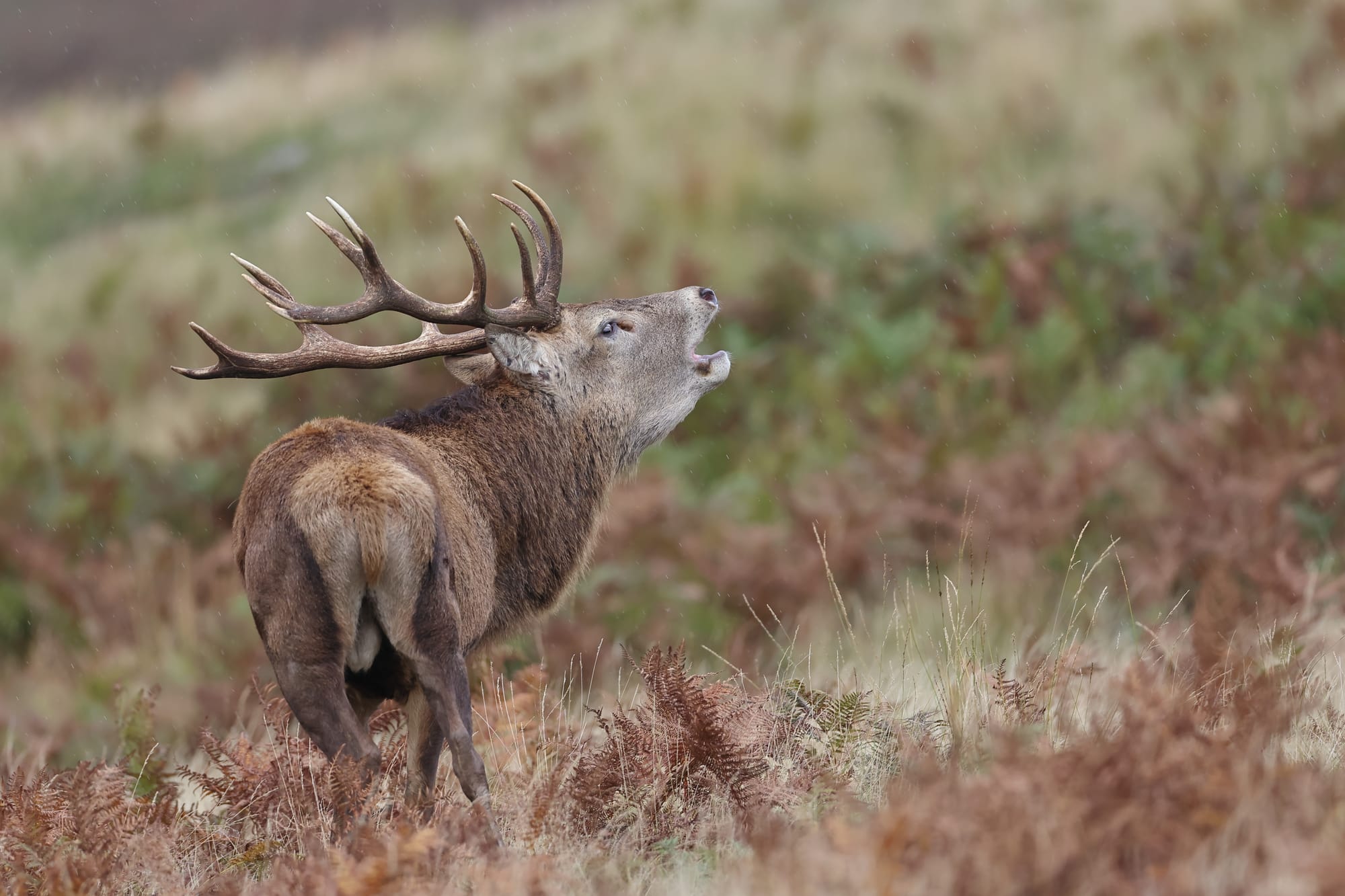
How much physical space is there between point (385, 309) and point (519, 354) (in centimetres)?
51

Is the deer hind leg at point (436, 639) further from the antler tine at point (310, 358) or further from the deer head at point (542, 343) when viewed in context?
the deer head at point (542, 343)

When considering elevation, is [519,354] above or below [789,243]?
above

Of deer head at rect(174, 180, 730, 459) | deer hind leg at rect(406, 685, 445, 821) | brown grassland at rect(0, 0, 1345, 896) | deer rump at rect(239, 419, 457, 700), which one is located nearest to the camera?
brown grassland at rect(0, 0, 1345, 896)

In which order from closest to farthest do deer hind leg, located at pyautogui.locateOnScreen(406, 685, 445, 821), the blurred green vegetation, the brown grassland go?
the brown grassland, deer hind leg, located at pyautogui.locateOnScreen(406, 685, 445, 821), the blurred green vegetation

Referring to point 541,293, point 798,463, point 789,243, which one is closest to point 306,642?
point 541,293

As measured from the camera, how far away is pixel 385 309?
5.35 metres

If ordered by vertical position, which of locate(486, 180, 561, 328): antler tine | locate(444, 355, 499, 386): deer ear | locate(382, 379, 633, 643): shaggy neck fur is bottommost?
locate(382, 379, 633, 643): shaggy neck fur

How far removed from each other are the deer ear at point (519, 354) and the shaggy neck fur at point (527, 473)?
0.23 feet

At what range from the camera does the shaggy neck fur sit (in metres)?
5.17

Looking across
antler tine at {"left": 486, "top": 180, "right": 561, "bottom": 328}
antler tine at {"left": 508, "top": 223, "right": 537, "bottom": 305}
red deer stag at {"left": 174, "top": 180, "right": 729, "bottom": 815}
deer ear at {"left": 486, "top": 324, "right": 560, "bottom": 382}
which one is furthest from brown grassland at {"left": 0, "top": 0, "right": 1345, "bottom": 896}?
antler tine at {"left": 508, "top": 223, "right": 537, "bottom": 305}

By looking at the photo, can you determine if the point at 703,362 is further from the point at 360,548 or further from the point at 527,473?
the point at 360,548

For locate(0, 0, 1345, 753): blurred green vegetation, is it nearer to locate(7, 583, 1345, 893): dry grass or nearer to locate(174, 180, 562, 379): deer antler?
locate(174, 180, 562, 379): deer antler

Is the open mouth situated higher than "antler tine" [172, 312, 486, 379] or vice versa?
"antler tine" [172, 312, 486, 379]

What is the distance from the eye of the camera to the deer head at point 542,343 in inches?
207
